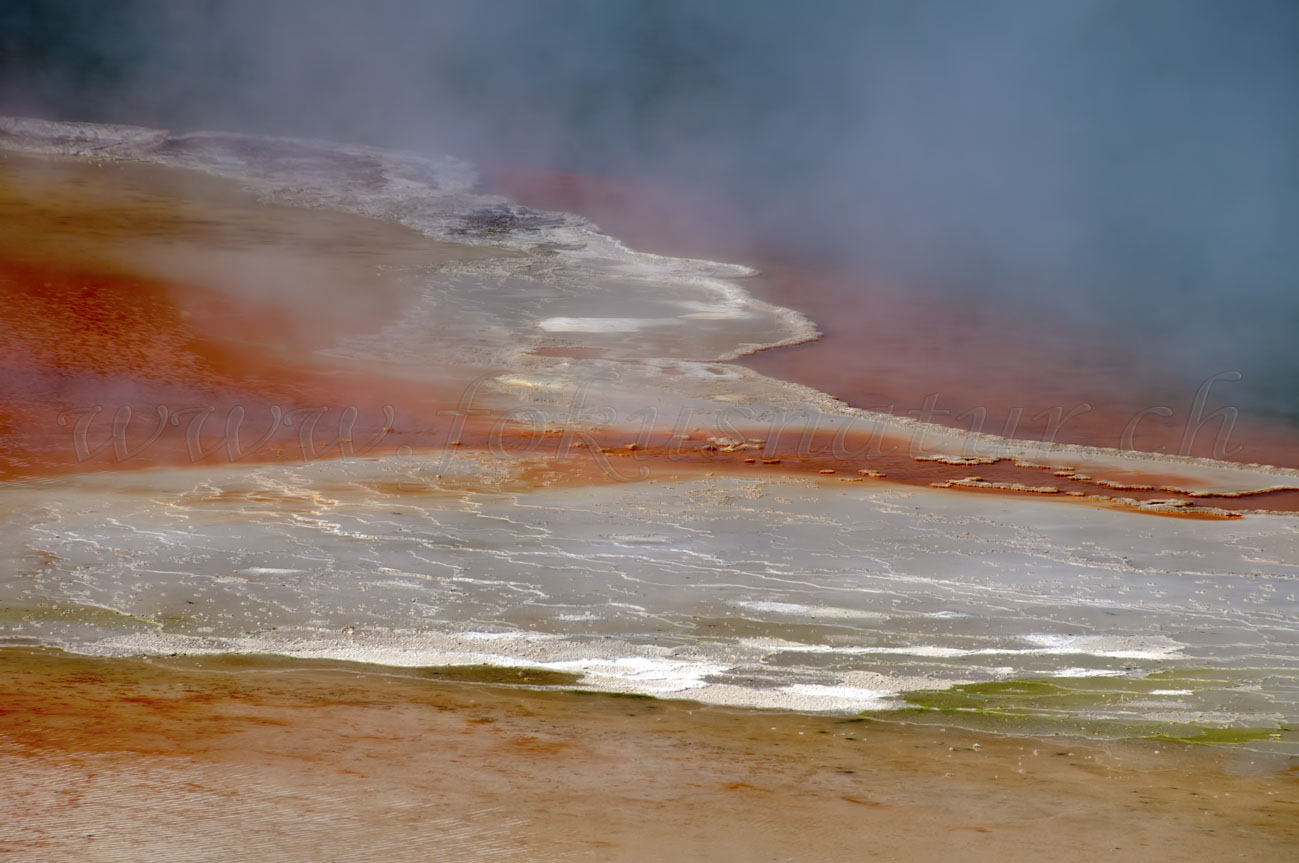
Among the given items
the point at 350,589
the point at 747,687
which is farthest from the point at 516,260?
the point at 747,687

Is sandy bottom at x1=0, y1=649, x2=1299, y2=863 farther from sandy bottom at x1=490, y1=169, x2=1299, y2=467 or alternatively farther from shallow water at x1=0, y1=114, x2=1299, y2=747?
sandy bottom at x1=490, y1=169, x2=1299, y2=467

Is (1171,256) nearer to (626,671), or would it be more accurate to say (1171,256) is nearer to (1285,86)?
(1285,86)

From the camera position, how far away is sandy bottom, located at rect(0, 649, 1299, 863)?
2.08 meters

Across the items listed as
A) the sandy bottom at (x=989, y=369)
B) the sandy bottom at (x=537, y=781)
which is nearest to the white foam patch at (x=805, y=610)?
the sandy bottom at (x=537, y=781)

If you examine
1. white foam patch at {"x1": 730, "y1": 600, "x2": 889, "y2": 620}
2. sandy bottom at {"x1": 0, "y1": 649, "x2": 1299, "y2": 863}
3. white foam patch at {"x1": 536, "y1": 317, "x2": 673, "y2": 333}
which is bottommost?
sandy bottom at {"x1": 0, "y1": 649, "x2": 1299, "y2": 863}

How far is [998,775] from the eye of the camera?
2604 millimetres

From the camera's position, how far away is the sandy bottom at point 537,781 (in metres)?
2.08

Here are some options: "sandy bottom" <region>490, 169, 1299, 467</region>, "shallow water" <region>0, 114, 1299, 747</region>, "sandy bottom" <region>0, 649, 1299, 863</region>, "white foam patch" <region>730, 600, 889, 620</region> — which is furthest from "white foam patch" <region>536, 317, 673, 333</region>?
"sandy bottom" <region>0, 649, 1299, 863</region>

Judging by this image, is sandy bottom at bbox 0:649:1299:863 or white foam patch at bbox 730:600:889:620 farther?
white foam patch at bbox 730:600:889:620

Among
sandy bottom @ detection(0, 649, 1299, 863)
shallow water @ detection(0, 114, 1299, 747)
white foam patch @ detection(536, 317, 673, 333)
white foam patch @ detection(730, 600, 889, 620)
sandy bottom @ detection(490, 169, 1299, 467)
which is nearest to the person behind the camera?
sandy bottom @ detection(0, 649, 1299, 863)

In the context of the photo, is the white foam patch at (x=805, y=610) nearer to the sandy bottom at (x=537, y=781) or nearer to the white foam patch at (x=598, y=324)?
the sandy bottom at (x=537, y=781)

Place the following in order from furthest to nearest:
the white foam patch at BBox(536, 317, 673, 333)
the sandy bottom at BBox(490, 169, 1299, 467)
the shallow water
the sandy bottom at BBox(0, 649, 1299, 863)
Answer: the white foam patch at BBox(536, 317, 673, 333) → the sandy bottom at BBox(490, 169, 1299, 467) → the shallow water → the sandy bottom at BBox(0, 649, 1299, 863)

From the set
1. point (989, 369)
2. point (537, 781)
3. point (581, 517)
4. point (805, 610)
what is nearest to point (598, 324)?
point (989, 369)

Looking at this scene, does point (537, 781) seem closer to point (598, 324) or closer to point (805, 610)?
point (805, 610)
